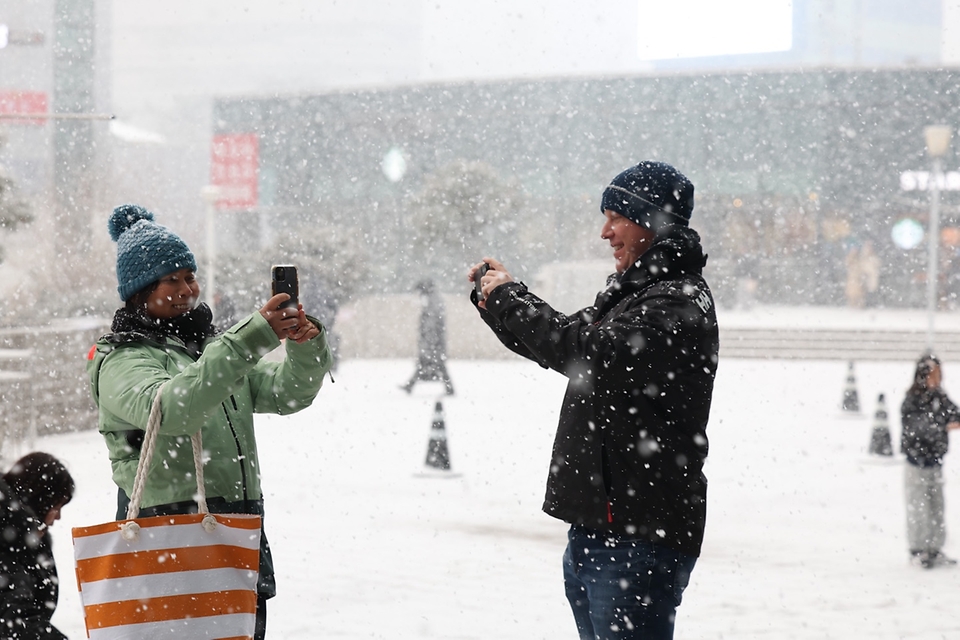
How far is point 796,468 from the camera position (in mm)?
7266

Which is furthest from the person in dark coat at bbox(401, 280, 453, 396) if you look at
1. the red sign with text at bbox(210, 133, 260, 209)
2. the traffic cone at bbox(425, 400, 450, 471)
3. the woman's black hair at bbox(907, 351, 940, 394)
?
the woman's black hair at bbox(907, 351, 940, 394)

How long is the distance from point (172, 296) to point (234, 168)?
1538cm

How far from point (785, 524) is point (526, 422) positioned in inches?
176

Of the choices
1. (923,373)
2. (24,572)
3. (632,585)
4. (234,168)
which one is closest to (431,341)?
Result: (923,373)

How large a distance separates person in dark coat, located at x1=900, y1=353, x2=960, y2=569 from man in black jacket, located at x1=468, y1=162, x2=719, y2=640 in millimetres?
2883

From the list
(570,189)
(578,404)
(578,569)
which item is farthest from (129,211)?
(570,189)

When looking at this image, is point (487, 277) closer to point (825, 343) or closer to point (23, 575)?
point (23, 575)

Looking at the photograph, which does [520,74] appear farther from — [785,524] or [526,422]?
[785,524]

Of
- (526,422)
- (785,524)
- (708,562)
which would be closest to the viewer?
(708,562)

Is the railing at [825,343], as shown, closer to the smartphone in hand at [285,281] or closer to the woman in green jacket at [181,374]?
the woman in green jacket at [181,374]

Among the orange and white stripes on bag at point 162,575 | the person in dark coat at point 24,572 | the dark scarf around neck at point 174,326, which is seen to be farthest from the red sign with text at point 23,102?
the orange and white stripes on bag at point 162,575

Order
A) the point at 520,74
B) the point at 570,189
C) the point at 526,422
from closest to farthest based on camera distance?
the point at 526,422 → the point at 570,189 → the point at 520,74

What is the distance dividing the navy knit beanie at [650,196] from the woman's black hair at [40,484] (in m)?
1.54

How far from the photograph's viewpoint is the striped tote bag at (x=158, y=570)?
1514mm
